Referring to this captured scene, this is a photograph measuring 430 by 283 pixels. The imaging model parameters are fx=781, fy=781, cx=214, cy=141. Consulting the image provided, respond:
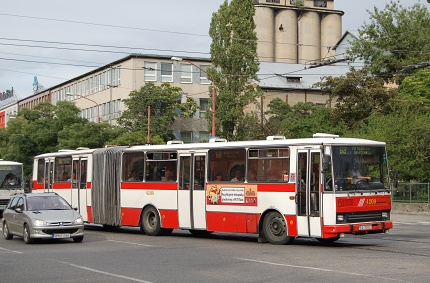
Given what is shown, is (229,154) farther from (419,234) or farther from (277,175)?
(419,234)

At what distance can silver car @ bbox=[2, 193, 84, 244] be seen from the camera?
70.0 ft

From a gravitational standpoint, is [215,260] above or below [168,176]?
below

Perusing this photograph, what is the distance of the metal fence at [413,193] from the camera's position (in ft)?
133

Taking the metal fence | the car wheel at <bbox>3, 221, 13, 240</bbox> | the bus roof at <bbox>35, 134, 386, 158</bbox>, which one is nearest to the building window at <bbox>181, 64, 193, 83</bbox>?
the metal fence

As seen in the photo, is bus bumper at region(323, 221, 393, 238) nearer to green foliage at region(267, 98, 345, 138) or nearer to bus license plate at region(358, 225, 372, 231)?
bus license plate at region(358, 225, 372, 231)

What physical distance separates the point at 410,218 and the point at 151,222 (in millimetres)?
16943

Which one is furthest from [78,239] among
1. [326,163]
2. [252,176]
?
[326,163]

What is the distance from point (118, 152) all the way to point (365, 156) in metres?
9.73

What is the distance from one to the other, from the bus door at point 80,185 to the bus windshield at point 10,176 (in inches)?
441

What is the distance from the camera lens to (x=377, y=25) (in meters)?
80.5

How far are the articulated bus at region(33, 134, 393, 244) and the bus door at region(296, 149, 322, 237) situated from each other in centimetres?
3

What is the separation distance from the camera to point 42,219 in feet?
70.2

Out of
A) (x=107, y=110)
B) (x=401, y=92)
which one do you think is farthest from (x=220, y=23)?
(x=107, y=110)

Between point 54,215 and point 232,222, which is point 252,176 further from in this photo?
point 54,215
